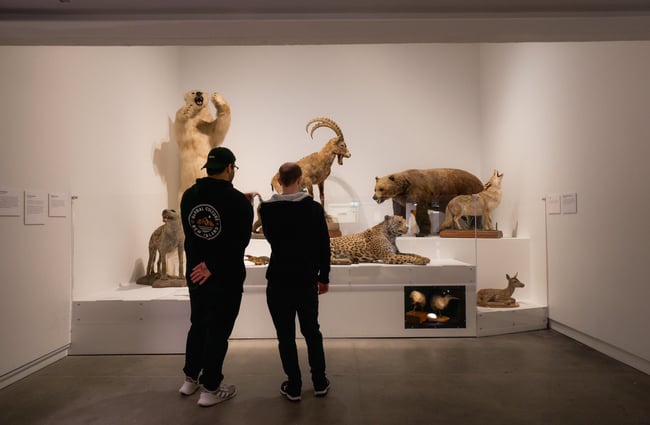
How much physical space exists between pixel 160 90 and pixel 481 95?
459cm

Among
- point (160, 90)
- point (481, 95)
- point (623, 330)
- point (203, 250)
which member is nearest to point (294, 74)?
point (160, 90)

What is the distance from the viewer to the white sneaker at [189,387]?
2.94 metres

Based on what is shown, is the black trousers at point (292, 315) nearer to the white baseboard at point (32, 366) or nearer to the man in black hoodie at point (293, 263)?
the man in black hoodie at point (293, 263)

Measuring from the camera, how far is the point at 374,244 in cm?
462

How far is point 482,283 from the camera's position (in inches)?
198

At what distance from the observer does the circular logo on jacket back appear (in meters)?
2.66

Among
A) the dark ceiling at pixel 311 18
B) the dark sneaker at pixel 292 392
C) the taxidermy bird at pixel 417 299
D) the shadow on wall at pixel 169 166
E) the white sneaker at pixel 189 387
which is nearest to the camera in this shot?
the dark ceiling at pixel 311 18

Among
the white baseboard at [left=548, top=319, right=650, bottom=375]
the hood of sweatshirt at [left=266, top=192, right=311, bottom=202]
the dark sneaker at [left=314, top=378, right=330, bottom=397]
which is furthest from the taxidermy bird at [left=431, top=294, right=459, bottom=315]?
the hood of sweatshirt at [left=266, top=192, right=311, bottom=202]

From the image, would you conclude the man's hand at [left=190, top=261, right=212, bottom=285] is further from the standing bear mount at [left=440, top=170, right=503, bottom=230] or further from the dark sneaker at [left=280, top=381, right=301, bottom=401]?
the standing bear mount at [left=440, top=170, right=503, bottom=230]

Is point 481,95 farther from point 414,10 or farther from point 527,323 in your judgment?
point 414,10

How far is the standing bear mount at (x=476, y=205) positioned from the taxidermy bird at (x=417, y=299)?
1082 mm

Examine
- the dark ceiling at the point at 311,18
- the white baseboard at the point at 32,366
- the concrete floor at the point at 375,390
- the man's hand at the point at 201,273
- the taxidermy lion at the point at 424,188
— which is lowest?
the concrete floor at the point at 375,390

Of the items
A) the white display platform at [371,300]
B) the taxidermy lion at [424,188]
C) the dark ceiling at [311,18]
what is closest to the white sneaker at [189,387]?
the white display platform at [371,300]

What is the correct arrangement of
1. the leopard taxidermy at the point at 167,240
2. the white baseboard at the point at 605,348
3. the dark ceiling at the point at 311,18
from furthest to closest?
the leopard taxidermy at the point at 167,240
the white baseboard at the point at 605,348
the dark ceiling at the point at 311,18
